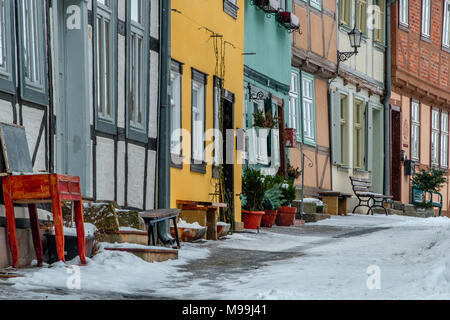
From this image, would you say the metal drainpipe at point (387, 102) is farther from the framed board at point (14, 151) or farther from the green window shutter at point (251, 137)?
the framed board at point (14, 151)

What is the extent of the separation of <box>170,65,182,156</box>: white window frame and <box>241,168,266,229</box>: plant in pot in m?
3.24

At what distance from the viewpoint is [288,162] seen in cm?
2120

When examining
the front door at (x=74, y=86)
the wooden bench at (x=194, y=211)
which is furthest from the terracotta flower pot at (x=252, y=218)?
the front door at (x=74, y=86)

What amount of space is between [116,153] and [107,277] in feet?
11.4

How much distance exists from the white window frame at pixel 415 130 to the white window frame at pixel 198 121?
15.1 meters

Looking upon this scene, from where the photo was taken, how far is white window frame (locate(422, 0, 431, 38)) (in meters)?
30.5

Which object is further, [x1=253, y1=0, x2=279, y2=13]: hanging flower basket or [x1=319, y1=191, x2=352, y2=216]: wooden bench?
[x1=319, y1=191, x2=352, y2=216]: wooden bench

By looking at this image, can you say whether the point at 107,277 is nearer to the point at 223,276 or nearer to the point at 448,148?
the point at 223,276

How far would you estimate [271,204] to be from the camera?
18.2m

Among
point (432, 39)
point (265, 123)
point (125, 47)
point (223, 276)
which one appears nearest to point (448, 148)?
point (432, 39)

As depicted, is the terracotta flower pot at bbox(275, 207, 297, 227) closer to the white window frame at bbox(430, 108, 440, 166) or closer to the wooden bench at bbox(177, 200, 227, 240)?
the wooden bench at bbox(177, 200, 227, 240)

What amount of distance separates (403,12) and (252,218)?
13309 mm

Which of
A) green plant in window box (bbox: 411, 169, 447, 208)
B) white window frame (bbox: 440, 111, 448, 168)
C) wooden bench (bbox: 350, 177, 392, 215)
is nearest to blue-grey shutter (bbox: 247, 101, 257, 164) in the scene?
wooden bench (bbox: 350, 177, 392, 215)

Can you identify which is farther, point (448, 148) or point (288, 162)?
point (448, 148)
